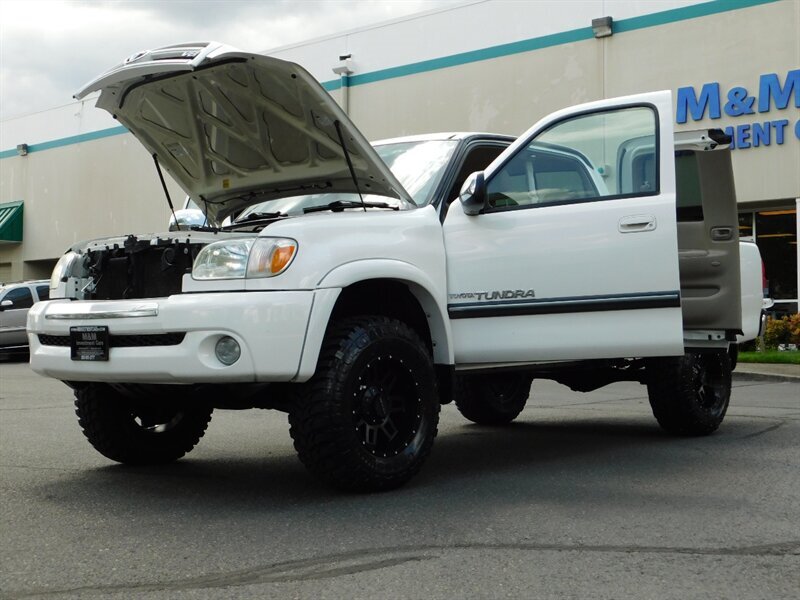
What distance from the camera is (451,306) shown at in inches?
220

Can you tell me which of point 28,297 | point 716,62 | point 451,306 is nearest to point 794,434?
point 451,306

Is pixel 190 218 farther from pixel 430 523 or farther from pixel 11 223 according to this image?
pixel 11 223

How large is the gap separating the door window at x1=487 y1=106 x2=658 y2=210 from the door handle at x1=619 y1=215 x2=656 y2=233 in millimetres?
177

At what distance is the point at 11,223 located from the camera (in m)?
35.7

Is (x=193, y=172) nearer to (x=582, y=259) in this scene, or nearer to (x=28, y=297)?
(x=582, y=259)

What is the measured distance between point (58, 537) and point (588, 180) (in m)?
3.46

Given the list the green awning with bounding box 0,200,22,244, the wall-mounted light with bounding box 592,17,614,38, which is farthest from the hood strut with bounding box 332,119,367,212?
the green awning with bounding box 0,200,22,244

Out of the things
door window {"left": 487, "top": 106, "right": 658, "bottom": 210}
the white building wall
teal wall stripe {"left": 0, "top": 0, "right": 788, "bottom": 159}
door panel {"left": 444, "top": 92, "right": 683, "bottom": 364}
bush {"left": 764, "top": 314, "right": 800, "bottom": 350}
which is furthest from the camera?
teal wall stripe {"left": 0, "top": 0, "right": 788, "bottom": 159}

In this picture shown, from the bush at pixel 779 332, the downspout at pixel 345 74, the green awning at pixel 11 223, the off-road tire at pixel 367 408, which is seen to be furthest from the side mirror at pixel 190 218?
the green awning at pixel 11 223

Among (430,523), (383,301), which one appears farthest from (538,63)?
(430,523)

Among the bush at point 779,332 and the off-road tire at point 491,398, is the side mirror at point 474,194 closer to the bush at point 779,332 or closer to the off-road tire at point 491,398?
the off-road tire at point 491,398

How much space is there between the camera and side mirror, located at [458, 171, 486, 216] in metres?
5.50

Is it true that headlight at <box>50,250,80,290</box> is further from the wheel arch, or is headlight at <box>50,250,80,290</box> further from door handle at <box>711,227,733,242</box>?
door handle at <box>711,227,733,242</box>

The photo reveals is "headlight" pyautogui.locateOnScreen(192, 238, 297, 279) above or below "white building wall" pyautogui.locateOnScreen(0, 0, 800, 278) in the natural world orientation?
below
